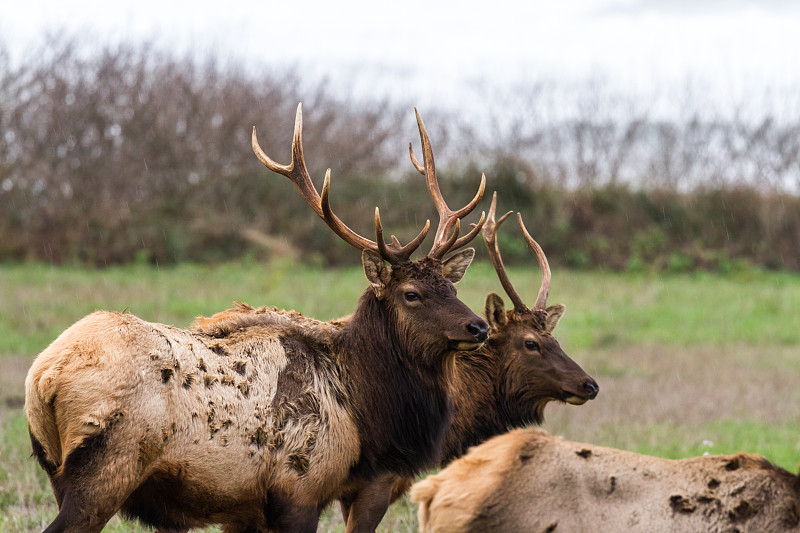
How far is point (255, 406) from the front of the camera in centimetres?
445

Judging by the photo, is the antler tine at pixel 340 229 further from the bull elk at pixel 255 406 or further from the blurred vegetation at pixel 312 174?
the blurred vegetation at pixel 312 174

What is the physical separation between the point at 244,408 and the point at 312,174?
1969 centimetres

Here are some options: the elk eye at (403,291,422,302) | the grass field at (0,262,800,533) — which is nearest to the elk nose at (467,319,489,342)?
the elk eye at (403,291,422,302)

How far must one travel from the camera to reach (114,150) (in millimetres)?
21016

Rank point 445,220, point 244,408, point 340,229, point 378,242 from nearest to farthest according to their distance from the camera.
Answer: point 244,408, point 378,242, point 340,229, point 445,220

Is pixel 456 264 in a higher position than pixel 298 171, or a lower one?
lower

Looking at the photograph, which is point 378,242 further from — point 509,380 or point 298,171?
point 509,380

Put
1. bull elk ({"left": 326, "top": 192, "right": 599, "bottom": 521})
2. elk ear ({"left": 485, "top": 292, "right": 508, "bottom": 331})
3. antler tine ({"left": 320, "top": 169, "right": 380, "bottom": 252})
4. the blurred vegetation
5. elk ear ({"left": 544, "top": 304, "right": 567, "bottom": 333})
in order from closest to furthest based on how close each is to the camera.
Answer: antler tine ({"left": 320, "top": 169, "right": 380, "bottom": 252}) < bull elk ({"left": 326, "top": 192, "right": 599, "bottom": 521}) < elk ear ({"left": 485, "top": 292, "right": 508, "bottom": 331}) < elk ear ({"left": 544, "top": 304, "right": 567, "bottom": 333}) < the blurred vegetation

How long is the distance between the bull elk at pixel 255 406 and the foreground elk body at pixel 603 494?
1089 mm

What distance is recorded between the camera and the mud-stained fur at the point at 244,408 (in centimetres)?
397

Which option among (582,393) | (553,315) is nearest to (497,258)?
(553,315)

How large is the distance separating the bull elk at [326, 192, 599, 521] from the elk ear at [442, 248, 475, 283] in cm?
36

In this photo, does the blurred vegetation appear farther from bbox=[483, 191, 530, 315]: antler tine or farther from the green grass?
bbox=[483, 191, 530, 315]: antler tine

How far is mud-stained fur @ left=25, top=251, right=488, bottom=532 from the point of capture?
3967 millimetres
